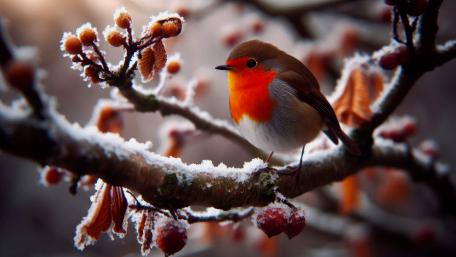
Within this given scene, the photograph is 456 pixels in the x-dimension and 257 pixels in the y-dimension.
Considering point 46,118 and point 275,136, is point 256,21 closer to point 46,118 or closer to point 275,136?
point 275,136

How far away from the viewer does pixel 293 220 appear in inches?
38.6

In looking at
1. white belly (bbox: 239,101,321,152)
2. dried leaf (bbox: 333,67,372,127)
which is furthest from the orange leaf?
white belly (bbox: 239,101,321,152)

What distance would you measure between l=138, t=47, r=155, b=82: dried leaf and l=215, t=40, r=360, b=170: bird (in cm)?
34

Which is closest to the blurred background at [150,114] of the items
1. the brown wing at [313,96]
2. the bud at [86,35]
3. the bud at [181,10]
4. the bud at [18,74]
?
the bud at [181,10]

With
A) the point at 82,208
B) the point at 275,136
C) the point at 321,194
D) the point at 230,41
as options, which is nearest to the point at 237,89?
the point at 275,136

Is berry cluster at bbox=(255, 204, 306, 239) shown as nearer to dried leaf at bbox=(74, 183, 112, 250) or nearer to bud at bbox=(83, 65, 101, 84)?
dried leaf at bbox=(74, 183, 112, 250)

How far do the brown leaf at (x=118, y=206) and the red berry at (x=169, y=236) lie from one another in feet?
0.30

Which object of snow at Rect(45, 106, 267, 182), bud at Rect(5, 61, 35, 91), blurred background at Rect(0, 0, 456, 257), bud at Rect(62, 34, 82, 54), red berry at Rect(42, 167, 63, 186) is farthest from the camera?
blurred background at Rect(0, 0, 456, 257)

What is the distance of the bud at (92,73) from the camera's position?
944 millimetres

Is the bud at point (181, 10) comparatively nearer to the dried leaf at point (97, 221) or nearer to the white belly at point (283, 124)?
the white belly at point (283, 124)

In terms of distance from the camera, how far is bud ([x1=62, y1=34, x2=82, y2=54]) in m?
0.87

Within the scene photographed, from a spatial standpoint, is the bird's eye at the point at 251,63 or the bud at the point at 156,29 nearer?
the bud at the point at 156,29

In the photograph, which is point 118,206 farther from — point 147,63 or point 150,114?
point 150,114

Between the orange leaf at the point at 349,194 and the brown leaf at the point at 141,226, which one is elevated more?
the orange leaf at the point at 349,194
